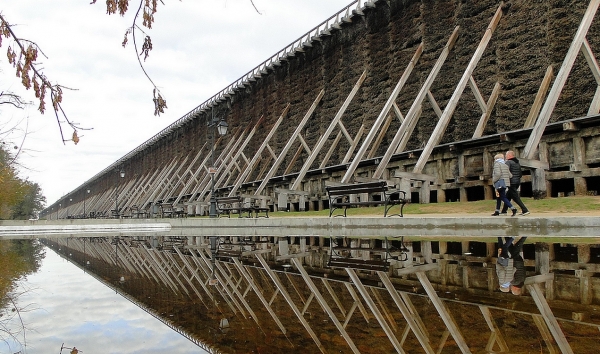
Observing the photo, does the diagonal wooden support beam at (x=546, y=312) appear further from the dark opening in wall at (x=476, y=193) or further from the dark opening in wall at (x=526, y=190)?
the dark opening in wall at (x=476, y=193)

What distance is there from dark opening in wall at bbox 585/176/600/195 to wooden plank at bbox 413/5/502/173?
4310 millimetres

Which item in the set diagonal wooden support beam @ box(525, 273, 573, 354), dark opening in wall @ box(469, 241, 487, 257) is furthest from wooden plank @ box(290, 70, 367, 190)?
diagonal wooden support beam @ box(525, 273, 573, 354)

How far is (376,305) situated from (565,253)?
3.51 meters

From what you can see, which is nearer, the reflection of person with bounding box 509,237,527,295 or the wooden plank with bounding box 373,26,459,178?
the reflection of person with bounding box 509,237,527,295

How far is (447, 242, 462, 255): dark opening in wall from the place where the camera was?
21.6 feet

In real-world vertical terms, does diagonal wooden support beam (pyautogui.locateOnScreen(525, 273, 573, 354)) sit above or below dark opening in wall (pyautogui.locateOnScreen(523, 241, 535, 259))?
below

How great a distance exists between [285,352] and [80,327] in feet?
5.26

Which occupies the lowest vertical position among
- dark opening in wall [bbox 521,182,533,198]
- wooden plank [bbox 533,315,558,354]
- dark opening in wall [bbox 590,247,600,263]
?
wooden plank [bbox 533,315,558,354]

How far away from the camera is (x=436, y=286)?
418cm

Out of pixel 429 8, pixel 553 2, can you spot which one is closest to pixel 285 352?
pixel 553 2

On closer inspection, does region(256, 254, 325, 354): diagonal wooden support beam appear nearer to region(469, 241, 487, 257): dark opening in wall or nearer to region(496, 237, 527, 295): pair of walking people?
region(496, 237, 527, 295): pair of walking people

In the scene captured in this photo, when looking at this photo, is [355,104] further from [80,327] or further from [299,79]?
[80,327]

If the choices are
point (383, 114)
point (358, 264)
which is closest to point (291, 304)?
point (358, 264)

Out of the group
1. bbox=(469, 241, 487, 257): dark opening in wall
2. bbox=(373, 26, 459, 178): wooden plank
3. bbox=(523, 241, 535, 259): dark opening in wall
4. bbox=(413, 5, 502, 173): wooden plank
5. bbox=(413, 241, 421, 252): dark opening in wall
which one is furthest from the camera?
bbox=(373, 26, 459, 178): wooden plank
